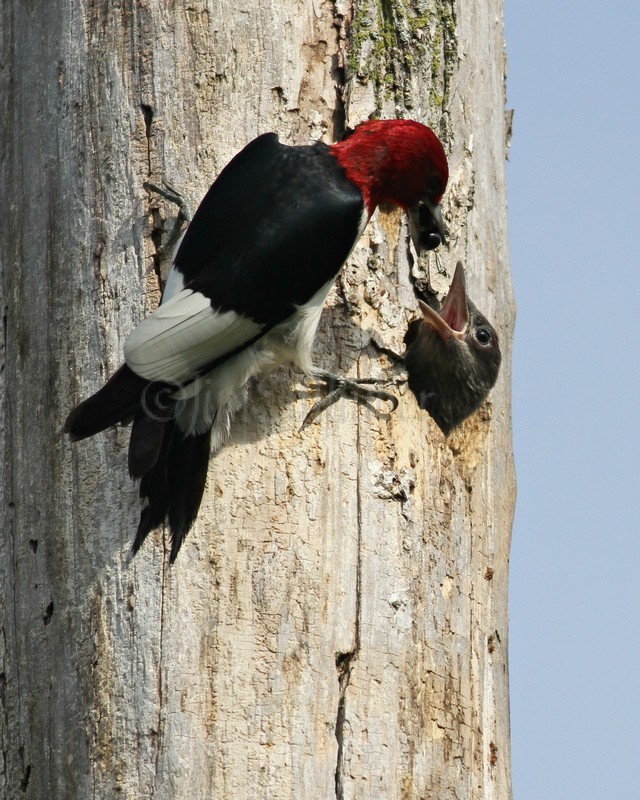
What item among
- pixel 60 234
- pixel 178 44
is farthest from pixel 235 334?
pixel 178 44

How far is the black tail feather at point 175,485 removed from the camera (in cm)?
333

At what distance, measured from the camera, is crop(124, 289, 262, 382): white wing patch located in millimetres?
3328

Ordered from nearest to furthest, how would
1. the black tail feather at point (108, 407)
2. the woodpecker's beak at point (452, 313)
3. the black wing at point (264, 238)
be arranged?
the black tail feather at point (108, 407), the black wing at point (264, 238), the woodpecker's beak at point (452, 313)

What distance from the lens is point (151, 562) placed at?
3.35m

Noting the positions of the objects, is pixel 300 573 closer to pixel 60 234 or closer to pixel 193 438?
pixel 193 438

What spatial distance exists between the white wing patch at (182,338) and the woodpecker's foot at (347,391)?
0.28m

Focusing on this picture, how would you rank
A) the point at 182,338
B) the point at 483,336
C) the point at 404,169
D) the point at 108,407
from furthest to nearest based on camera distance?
the point at 483,336, the point at 404,169, the point at 182,338, the point at 108,407

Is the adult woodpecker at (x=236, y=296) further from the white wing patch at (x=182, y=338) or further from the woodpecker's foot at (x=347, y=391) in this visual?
the woodpecker's foot at (x=347, y=391)

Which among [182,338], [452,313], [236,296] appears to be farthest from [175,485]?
[452,313]

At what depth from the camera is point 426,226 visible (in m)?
3.96

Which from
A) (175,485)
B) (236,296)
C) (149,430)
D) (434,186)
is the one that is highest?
(434,186)

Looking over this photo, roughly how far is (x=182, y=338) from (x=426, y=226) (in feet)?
3.15

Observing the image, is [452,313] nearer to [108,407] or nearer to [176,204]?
[176,204]

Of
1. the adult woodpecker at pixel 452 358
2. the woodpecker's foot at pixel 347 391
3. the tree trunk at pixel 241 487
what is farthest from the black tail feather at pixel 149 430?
the adult woodpecker at pixel 452 358
